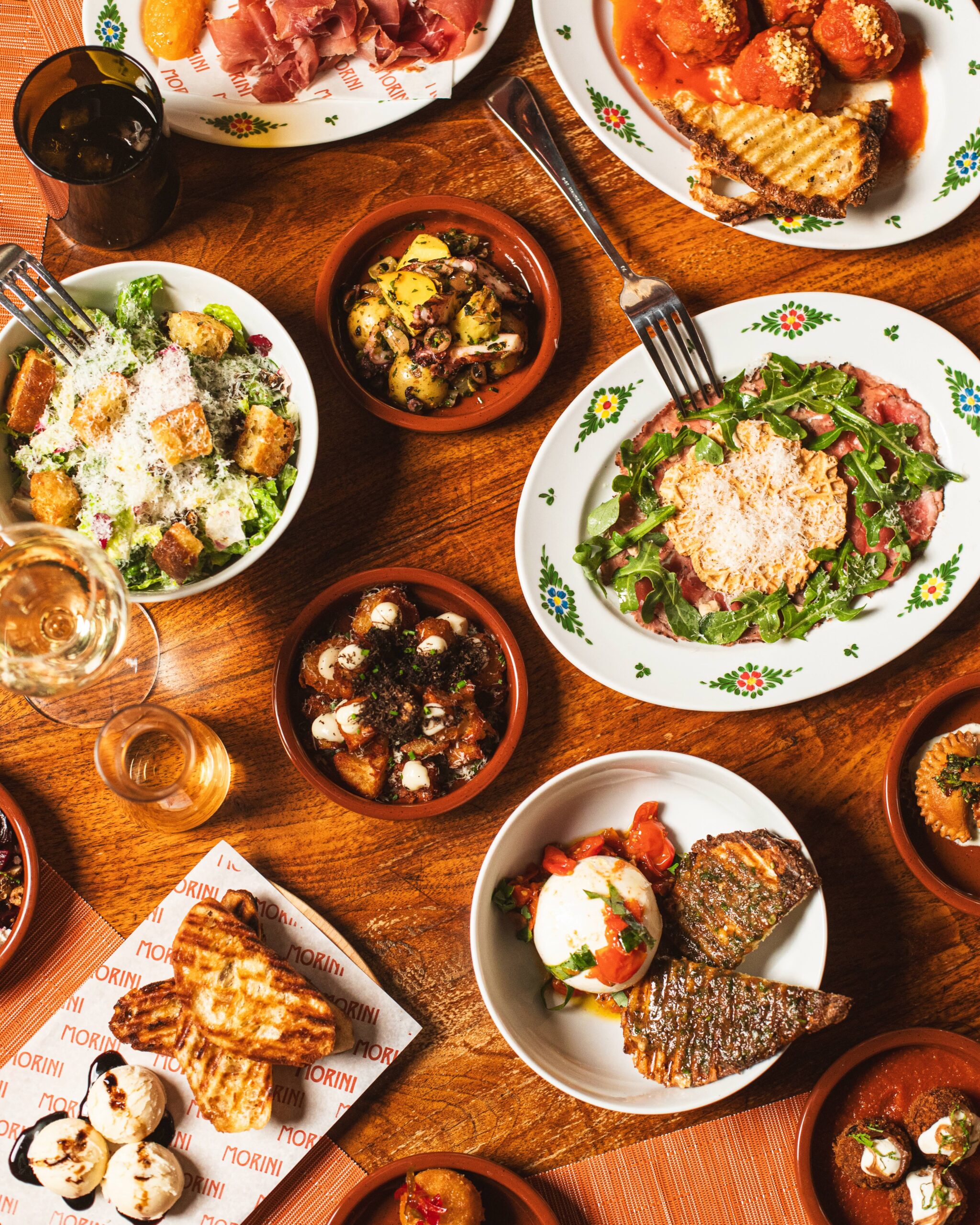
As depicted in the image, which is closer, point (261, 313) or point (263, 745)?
point (261, 313)

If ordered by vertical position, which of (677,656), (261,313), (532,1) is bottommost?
(677,656)

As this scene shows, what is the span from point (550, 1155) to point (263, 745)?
138cm

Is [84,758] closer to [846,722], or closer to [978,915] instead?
[846,722]

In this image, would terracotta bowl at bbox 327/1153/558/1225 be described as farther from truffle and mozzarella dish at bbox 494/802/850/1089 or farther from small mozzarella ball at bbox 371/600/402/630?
small mozzarella ball at bbox 371/600/402/630

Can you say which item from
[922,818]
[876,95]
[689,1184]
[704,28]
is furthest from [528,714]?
[876,95]

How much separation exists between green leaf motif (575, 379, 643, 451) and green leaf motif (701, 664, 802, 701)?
75cm

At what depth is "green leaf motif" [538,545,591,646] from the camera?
2588 millimetres

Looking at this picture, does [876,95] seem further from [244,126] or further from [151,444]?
[151,444]

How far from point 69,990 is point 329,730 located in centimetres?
104

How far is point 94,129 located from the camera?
8.02 ft

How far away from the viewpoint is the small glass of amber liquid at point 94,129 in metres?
2.38

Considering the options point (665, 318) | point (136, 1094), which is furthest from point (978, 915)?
point (136, 1094)

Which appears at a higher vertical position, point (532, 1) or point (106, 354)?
point (532, 1)

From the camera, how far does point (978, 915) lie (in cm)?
258
